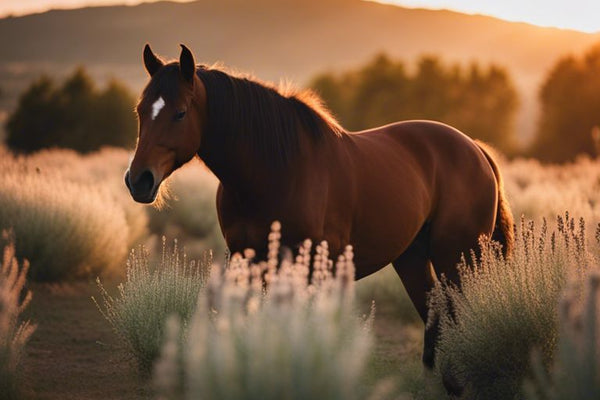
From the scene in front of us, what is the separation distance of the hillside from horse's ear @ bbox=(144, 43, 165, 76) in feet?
407

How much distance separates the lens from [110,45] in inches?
6048

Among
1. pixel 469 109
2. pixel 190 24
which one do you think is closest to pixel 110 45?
pixel 190 24

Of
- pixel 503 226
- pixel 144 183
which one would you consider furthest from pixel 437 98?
pixel 144 183

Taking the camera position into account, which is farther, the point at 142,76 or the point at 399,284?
the point at 142,76

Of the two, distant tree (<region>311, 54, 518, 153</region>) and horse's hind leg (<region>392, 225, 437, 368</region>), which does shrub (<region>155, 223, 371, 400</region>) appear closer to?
horse's hind leg (<region>392, 225, 437, 368</region>)

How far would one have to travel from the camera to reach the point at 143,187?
3.61 m

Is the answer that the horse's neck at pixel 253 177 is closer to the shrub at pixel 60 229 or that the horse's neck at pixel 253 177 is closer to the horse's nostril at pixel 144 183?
the horse's nostril at pixel 144 183

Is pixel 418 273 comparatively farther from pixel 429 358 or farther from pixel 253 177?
pixel 253 177

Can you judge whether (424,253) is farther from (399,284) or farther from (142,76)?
(142,76)

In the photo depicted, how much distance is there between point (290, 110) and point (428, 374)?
2361mm

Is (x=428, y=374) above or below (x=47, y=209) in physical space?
below

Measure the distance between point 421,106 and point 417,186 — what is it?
2829 cm

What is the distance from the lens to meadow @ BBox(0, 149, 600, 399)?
8.01 ft

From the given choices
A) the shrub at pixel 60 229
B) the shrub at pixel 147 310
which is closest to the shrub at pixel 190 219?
the shrub at pixel 60 229
